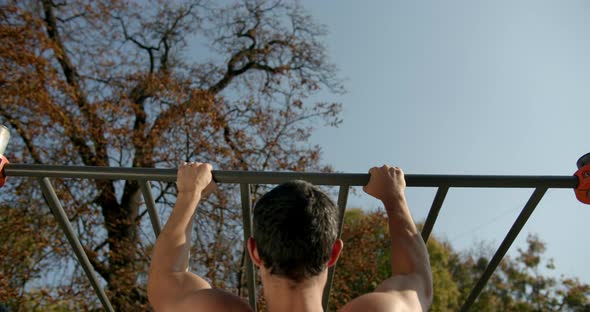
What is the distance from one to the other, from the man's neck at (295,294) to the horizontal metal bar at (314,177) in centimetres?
37

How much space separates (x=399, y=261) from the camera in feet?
4.48

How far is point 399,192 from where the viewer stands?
145 centimetres

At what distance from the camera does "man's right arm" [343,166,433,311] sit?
1224 mm

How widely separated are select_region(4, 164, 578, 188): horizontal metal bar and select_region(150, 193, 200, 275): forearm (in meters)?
0.18

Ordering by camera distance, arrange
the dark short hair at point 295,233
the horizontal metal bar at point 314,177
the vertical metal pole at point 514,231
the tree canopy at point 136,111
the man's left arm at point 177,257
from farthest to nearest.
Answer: the tree canopy at point 136,111 < the vertical metal pole at point 514,231 < the horizontal metal bar at point 314,177 < the man's left arm at point 177,257 < the dark short hair at point 295,233

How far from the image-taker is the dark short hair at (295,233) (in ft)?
3.75

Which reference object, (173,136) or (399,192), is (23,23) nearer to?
(173,136)

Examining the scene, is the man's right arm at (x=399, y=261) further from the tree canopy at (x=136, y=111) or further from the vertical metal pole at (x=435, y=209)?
the tree canopy at (x=136, y=111)

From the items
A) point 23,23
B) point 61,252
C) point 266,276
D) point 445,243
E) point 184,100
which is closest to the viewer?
point 266,276

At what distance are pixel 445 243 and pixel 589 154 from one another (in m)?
23.9

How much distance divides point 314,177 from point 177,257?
44 cm

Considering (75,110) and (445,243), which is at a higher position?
(75,110)

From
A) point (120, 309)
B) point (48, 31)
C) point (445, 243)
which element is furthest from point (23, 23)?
point (445, 243)

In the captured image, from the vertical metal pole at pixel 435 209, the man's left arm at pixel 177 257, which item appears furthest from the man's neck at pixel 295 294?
the vertical metal pole at pixel 435 209
